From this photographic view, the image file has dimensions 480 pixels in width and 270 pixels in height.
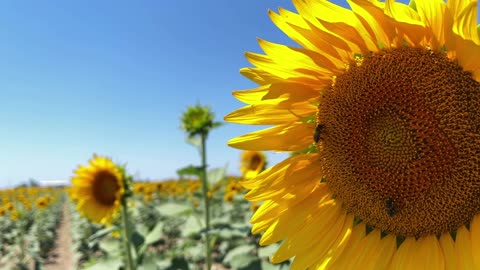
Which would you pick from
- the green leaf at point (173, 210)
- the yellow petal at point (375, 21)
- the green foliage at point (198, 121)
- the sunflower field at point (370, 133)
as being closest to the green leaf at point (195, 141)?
the green foliage at point (198, 121)

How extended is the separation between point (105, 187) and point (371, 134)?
12.4ft

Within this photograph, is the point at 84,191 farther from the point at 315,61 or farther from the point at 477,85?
the point at 477,85

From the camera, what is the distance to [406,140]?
5.03 feet

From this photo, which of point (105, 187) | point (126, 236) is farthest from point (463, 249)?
point (105, 187)

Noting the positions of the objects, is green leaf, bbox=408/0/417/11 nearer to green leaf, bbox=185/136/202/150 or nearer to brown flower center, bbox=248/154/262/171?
green leaf, bbox=185/136/202/150

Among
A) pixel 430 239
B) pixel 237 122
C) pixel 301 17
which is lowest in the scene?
pixel 430 239

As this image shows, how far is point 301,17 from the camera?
5.00ft

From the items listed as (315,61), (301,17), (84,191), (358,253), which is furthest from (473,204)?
(84,191)

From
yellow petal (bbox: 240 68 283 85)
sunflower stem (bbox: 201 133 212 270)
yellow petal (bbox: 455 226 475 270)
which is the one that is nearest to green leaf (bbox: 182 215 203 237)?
sunflower stem (bbox: 201 133 212 270)

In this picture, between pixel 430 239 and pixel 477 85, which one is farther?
pixel 430 239

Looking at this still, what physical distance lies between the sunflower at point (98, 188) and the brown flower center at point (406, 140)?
11.0 ft

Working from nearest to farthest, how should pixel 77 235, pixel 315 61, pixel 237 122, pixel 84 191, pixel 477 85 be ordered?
1. pixel 477 85
2. pixel 315 61
3. pixel 237 122
4. pixel 84 191
5. pixel 77 235

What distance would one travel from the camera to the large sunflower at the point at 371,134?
4.79ft

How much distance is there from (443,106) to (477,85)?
4.9 inches
